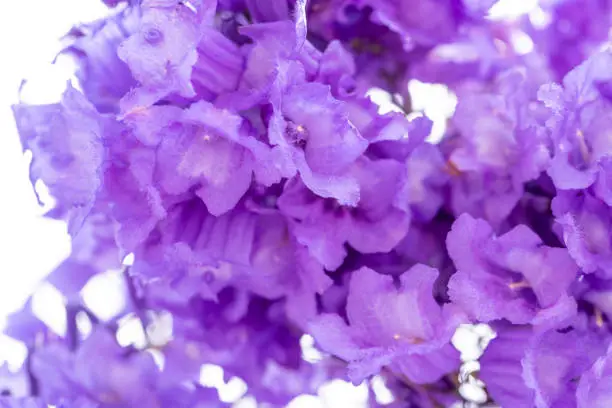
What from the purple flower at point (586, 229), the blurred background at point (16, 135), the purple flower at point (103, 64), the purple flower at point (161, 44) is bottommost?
the blurred background at point (16, 135)

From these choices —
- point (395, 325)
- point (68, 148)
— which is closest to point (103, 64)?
point (68, 148)

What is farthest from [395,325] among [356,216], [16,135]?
[16,135]

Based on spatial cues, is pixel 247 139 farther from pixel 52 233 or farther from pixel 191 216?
pixel 52 233

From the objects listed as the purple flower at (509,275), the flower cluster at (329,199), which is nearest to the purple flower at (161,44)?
the flower cluster at (329,199)

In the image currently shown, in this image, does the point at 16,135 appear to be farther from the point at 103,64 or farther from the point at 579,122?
the point at 579,122

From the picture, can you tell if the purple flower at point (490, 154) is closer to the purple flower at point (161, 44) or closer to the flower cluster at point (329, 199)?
the flower cluster at point (329, 199)

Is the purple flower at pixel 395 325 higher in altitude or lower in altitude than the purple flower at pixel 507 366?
higher

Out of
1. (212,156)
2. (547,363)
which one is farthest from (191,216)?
(547,363)
